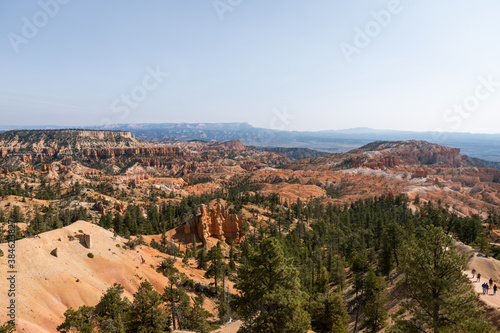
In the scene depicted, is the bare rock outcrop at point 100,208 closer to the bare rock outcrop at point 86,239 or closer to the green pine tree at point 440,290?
the bare rock outcrop at point 86,239

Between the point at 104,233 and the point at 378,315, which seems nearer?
the point at 378,315

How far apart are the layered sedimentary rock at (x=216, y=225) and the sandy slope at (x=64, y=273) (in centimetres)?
2484

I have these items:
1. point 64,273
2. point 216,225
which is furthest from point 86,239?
point 216,225

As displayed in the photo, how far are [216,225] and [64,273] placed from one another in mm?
44107

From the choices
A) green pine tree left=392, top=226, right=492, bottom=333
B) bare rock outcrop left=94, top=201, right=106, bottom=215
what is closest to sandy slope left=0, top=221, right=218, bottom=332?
green pine tree left=392, top=226, right=492, bottom=333

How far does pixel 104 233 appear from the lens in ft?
150

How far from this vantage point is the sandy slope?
88.1ft

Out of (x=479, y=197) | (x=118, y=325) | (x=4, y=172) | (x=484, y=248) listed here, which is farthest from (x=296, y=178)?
(x=118, y=325)

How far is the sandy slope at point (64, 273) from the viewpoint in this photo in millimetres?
26844

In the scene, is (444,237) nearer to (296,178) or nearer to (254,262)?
(254,262)

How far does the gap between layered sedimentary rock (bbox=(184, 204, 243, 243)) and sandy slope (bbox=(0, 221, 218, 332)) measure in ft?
81.5

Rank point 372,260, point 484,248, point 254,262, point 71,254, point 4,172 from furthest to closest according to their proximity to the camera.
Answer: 1. point 4,172
2. point 372,260
3. point 484,248
4. point 71,254
5. point 254,262

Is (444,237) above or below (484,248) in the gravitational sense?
above

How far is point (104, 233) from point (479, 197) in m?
178
